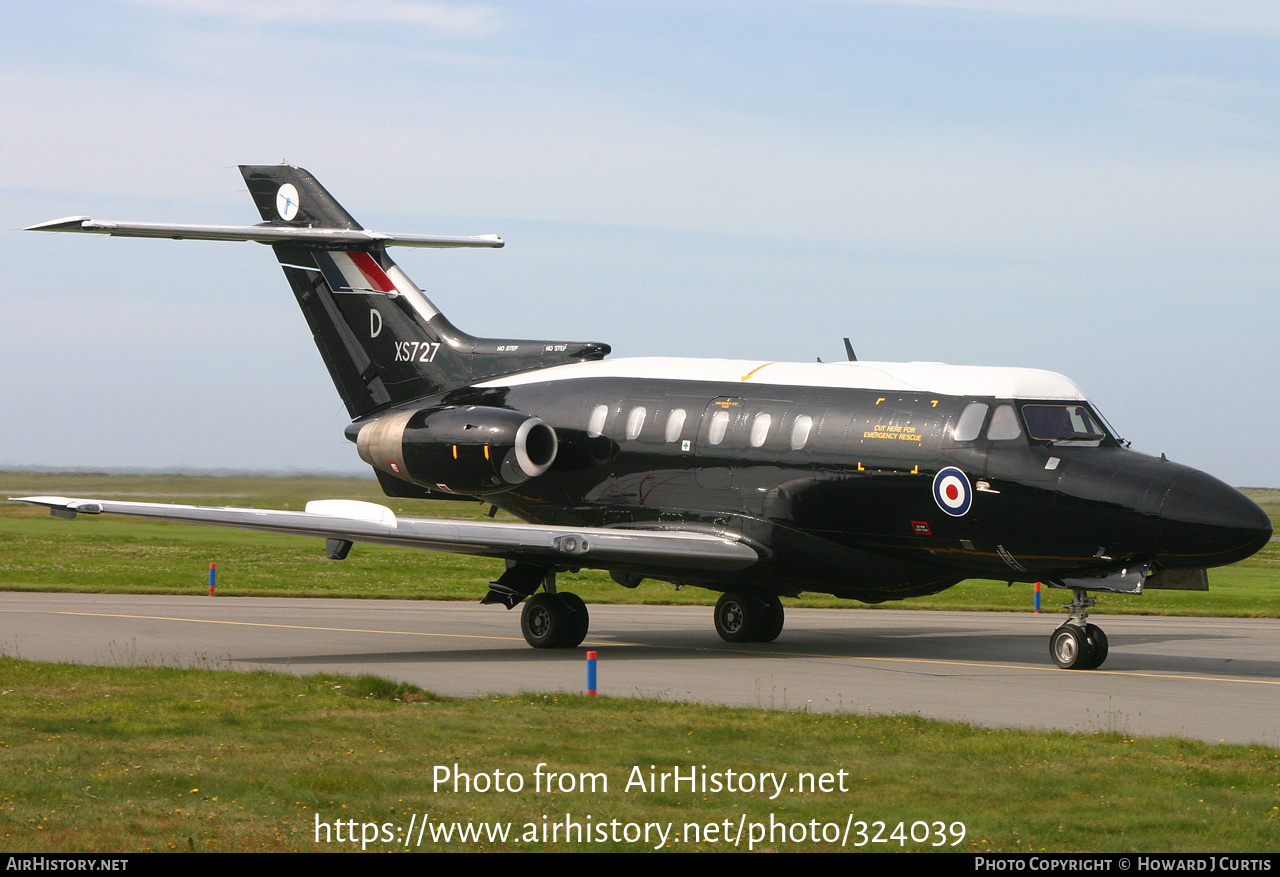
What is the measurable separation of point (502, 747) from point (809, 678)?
6.77m

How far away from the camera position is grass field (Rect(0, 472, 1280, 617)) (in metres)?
33.8

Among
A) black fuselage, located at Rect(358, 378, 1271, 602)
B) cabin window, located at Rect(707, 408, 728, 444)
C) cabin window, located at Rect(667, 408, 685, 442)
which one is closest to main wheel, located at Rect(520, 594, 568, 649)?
black fuselage, located at Rect(358, 378, 1271, 602)

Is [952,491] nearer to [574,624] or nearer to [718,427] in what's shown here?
[718,427]

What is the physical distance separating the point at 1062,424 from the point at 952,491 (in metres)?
1.65

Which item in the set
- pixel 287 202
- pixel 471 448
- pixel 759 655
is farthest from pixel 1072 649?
pixel 287 202

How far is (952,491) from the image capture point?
19.3 m

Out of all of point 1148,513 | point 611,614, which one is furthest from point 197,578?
point 1148,513

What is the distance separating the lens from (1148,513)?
17.9 metres

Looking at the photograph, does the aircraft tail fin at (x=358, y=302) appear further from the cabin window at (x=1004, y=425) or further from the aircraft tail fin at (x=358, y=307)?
the cabin window at (x=1004, y=425)

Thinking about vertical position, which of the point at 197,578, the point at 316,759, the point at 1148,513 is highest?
the point at 1148,513

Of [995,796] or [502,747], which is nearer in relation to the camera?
[995,796]

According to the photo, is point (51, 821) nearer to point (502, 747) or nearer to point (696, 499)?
point (502, 747)

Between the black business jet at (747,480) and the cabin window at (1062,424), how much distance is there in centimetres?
3
